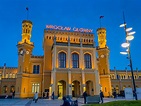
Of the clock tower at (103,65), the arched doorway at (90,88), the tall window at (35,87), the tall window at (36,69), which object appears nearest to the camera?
the arched doorway at (90,88)

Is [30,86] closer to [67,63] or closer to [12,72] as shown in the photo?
[67,63]

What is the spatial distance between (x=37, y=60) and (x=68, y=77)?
44.6 feet

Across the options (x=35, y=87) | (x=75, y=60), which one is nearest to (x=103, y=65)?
(x=75, y=60)

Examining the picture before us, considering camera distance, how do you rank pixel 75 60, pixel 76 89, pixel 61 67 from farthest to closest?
pixel 76 89 → pixel 75 60 → pixel 61 67

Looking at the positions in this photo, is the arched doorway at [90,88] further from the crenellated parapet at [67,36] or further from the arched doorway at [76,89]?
the crenellated parapet at [67,36]

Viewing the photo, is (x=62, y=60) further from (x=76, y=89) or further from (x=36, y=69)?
(x=36, y=69)

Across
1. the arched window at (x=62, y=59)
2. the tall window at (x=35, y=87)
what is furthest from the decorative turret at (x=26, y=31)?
the tall window at (x=35, y=87)

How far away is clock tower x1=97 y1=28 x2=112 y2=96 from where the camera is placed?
50188 millimetres

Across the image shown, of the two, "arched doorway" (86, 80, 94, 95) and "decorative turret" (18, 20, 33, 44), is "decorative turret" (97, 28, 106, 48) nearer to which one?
"arched doorway" (86, 80, 94, 95)

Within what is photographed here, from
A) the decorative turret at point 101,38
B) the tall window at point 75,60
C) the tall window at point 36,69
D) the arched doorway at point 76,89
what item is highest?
the decorative turret at point 101,38

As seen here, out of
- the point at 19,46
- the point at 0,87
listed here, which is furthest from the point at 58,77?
the point at 0,87

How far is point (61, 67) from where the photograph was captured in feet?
137

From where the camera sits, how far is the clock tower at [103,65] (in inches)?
1976

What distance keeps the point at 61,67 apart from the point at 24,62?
11.8 meters
